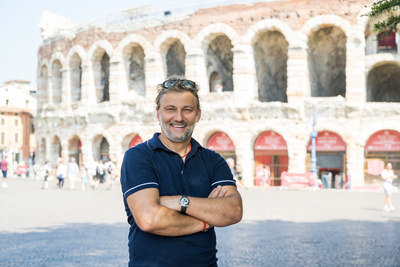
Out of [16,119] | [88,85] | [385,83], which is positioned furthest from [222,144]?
[16,119]

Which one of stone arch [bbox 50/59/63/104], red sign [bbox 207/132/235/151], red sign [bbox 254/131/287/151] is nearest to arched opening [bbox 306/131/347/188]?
red sign [bbox 254/131/287/151]

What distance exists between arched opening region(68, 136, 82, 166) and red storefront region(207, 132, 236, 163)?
10.8 m

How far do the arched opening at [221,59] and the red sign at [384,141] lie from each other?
31.5 feet

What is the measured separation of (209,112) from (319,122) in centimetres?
590

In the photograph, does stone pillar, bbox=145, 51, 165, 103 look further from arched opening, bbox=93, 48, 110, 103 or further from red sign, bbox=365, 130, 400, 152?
red sign, bbox=365, 130, 400, 152

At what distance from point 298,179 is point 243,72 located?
20.9ft

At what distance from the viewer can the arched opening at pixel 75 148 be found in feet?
114

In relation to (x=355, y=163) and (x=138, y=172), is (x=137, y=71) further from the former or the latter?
(x=138, y=172)

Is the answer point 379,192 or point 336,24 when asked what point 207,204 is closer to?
point 379,192

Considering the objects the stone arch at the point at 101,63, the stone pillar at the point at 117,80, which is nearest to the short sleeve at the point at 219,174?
the stone pillar at the point at 117,80

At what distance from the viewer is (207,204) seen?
Result: 10.5ft

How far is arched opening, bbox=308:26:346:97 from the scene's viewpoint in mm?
27250

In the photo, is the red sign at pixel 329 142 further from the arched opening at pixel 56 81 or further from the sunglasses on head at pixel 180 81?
the sunglasses on head at pixel 180 81

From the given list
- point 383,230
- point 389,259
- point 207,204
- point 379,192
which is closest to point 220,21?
point 379,192
